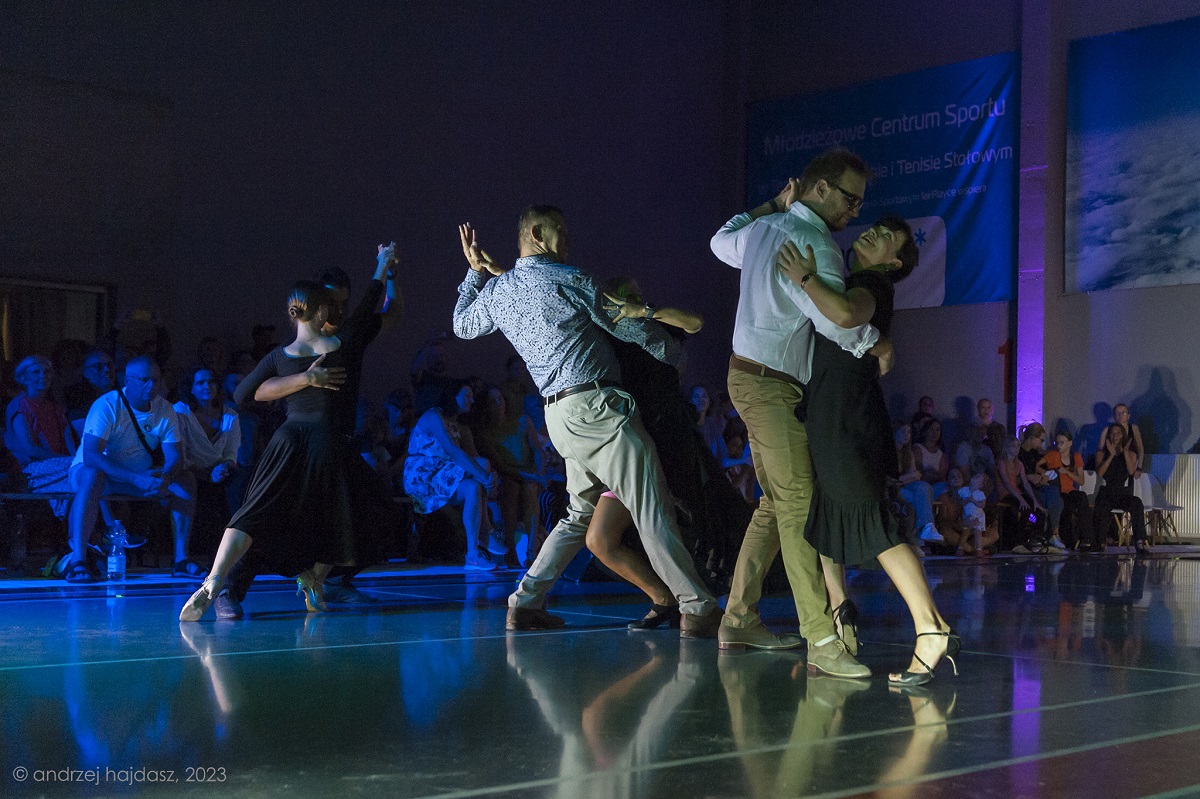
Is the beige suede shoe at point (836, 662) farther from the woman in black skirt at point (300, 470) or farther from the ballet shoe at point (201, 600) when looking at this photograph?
the ballet shoe at point (201, 600)

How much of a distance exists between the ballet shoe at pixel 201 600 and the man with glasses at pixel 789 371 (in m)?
2.08

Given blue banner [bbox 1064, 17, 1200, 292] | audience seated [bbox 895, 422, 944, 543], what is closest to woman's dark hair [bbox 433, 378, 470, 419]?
audience seated [bbox 895, 422, 944, 543]

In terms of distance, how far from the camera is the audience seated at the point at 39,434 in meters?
7.97

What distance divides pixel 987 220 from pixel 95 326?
9.48m

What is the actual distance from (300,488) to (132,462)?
2.74 metres

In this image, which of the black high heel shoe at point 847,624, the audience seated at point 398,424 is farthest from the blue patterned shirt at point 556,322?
the audience seated at point 398,424

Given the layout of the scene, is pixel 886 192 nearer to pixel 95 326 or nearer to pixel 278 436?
pixel 95 326

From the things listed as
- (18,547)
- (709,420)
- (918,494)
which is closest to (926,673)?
(18,547)

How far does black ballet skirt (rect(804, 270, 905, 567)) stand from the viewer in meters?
3.90

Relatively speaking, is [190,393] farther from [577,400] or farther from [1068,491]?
[1068,491]

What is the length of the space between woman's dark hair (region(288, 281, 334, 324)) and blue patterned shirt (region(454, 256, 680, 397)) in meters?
1.05

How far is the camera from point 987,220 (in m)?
15.0

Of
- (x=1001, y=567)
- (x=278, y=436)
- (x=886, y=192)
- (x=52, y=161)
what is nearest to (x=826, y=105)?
(x=886, y=192)

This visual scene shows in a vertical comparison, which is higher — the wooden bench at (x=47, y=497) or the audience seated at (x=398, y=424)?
the audience seated at (x=398, y=424)
